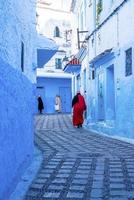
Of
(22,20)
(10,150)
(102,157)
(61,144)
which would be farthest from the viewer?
(61,144)

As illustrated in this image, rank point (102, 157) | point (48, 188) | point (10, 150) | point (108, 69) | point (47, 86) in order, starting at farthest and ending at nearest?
point (47, 86), point (108, 69), point (102, 157), point (48, 188), point (10, 150)

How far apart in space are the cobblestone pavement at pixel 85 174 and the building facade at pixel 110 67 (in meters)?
2.03

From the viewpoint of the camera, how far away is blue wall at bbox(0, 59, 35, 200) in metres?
4.54

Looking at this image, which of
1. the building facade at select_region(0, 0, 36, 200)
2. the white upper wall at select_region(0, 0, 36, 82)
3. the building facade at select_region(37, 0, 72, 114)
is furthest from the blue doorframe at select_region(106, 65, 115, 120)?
the building facade at select_region(37, 0, 72, 114)

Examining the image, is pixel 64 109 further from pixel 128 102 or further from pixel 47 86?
pixel 128 102

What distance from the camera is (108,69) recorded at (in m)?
13.5

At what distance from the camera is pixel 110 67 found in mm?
13352

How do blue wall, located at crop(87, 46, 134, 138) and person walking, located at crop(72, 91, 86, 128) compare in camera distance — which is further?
person walking, located at crop(72, 91, 86, 128)

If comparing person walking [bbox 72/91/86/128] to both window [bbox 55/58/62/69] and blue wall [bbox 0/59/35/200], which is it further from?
window [bbox 55/58/62/69]

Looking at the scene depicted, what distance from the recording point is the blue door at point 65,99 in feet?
109

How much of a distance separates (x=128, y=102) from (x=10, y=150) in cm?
632

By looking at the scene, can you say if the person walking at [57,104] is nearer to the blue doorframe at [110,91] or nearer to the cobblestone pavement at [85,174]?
the blue doorframe at [110,91]

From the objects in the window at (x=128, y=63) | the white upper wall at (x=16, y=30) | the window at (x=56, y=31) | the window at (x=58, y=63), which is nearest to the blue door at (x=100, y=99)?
the window at (x=128, y=63)

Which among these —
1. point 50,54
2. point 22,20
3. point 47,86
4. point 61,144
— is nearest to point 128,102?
point 61,144
